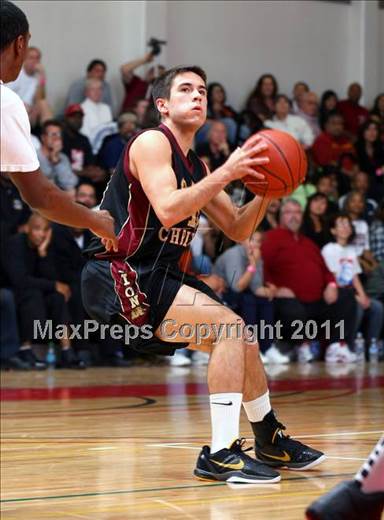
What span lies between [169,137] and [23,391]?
4068mm

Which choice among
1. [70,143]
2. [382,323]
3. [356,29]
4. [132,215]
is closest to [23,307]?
[70,143]

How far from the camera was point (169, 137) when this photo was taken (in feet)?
15.5

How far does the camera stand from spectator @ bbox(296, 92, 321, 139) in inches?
602

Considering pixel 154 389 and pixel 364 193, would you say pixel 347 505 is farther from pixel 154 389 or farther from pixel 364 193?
pixel 364 193

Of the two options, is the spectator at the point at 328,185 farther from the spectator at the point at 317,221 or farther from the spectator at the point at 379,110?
the spectator at the point at 379,110

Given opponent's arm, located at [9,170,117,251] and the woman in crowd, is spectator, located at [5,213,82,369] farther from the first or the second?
opponent's arm, located at [9,170,117,251]

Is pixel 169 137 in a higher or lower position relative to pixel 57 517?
higher

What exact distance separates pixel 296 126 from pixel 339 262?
10.2 ft

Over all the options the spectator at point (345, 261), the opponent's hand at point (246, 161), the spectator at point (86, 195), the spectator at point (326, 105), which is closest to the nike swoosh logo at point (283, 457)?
the opponent's hand at point (246, 161)

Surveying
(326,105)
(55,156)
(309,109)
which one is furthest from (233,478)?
(326,105)

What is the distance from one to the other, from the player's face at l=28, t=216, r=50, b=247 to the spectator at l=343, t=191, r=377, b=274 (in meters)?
4.26

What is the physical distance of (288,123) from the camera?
1461 cm

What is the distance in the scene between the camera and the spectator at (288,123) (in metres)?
14.5

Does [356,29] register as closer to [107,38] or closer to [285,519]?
[107,38]
